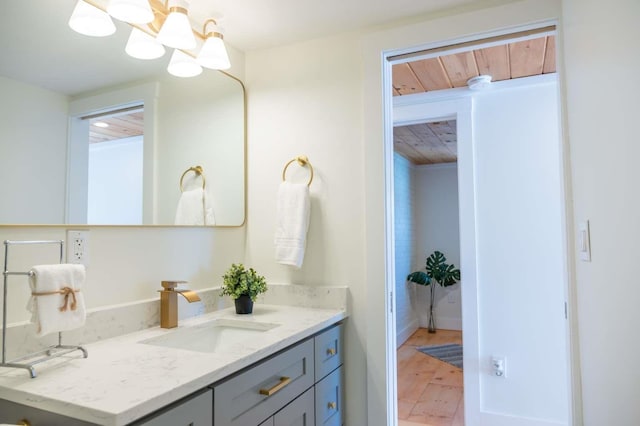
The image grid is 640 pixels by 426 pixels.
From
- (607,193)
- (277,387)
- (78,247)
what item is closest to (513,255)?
(607,193)

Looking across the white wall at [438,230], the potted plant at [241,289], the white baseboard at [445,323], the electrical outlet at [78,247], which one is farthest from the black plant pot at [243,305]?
the white baseboard at [445,323]

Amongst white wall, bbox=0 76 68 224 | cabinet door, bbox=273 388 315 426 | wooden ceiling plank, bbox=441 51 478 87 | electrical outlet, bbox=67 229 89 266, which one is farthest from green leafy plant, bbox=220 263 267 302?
wooden ceiling plank, bbox=441 51 478 87

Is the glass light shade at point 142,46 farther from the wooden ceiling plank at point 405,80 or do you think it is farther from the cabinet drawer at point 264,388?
the wooden ceiling plank at point 405,80

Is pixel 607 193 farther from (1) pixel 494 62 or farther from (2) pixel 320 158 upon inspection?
(1) pixel 494 62

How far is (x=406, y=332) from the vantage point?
17.2 feet

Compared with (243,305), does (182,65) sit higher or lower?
higher

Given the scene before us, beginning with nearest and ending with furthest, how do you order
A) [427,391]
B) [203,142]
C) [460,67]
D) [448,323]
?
[203,142] < [460,67] < [427,391] < [448,323]

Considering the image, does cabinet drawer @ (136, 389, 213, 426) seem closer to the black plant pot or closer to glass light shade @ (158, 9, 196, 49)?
the black plant pot

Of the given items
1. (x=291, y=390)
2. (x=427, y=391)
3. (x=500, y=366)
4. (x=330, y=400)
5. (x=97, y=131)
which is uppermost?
(x=97, y=131)

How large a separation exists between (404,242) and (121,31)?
4378 millimetres

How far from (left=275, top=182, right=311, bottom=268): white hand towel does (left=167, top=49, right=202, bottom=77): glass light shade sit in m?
0.64

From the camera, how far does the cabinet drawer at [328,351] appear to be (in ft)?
5.45

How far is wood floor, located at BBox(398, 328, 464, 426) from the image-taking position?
2.88m

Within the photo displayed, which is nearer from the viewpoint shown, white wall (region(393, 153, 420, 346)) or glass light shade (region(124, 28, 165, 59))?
glass light shade (region(124, 28, 165, 59))
